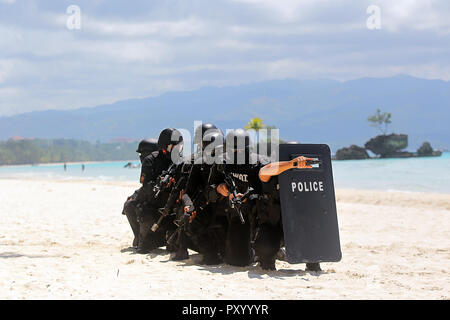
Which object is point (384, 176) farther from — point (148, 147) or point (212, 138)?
point (212, 138)

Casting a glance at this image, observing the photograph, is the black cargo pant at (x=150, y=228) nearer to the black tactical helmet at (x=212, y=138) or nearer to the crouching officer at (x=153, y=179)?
the crouching officer at (x=153, y=179)

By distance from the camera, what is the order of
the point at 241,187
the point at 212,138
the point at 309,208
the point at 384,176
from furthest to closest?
the point at 384,176 → the point at 212,138 → the point at 241,187 → the point at 309,208

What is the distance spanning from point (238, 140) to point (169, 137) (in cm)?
166

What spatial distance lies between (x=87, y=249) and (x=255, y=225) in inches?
138

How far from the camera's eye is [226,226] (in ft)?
25.5

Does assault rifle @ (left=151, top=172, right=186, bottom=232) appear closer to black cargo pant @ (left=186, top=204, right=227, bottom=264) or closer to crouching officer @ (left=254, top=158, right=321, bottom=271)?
black cargo pant @ (left=186, top=204, right=227, bottom=264)

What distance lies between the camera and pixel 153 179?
8.87 m

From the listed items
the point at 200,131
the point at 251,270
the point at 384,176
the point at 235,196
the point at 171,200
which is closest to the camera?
the point at 235,196

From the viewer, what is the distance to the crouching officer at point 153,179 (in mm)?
8734

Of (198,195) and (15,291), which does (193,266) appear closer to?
(198,195)

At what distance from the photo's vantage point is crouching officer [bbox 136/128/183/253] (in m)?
8.73

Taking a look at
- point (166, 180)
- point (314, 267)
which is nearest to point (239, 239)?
point (314, 267)

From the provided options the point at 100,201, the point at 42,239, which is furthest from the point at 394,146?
the point at 42,239

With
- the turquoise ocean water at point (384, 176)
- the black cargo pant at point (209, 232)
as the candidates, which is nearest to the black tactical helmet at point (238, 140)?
the black cargo pant at point (209, 232)
